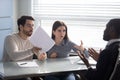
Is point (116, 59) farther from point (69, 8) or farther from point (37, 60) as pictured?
point (69, 8)

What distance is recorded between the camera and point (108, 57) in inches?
94.4

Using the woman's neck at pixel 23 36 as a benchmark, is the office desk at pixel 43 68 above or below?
below

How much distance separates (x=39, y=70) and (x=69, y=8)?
5.96ft

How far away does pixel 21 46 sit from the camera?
3.28 m

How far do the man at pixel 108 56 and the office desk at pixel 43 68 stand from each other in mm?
276

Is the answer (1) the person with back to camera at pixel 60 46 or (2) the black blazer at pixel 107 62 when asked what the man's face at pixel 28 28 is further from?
(2) the black blazer at pixel 107 62

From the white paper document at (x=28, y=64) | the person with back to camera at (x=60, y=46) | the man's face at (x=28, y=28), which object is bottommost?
the white paper document at (x=28, y=64)

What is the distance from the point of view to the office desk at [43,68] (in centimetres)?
254

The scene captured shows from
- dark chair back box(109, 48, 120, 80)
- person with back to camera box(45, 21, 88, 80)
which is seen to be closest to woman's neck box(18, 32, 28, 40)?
person with back to camera box(45, 21, 88, 80)

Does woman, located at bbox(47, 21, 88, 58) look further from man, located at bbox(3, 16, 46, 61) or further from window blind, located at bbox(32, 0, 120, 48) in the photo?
window blind, located at bbox(32, 0, 120, 48)

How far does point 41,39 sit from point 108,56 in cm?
89

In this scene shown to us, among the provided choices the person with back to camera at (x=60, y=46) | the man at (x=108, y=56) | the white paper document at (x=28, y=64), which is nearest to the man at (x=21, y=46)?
the white paper document at (x=28, y=64)

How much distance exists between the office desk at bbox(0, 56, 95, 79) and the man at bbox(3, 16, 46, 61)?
0.46ft

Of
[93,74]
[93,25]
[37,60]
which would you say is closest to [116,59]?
[93,74]
